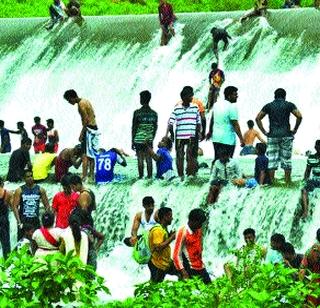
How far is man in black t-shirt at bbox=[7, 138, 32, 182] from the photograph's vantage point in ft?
64.1

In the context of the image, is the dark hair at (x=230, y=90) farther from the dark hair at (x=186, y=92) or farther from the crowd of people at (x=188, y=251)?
the crowd of people at (x=188, y=251)

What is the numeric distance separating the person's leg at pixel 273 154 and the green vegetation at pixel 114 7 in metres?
13.8

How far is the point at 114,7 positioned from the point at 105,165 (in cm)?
1397

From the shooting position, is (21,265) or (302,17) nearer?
(21,265)

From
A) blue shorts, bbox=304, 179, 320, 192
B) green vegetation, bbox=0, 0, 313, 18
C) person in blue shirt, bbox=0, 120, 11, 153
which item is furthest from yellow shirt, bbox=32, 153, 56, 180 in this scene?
green vegetation, bbox=0, 0, 313, 18

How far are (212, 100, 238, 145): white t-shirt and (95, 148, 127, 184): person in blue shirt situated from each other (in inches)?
68.2

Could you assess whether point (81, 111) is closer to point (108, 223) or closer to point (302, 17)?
point (108, 223)

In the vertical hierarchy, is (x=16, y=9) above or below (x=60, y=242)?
above

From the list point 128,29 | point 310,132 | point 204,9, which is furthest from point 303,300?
point 204,9

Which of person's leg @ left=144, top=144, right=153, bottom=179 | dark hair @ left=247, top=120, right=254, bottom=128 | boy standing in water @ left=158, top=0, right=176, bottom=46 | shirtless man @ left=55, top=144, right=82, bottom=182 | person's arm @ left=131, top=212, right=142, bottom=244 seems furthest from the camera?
boy standing in water @ left=158, top=0, right=176, bottom=46

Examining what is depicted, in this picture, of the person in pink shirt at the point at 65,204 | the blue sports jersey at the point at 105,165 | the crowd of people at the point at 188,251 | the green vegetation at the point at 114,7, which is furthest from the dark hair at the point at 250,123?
the green vegetation at the point at 114,7

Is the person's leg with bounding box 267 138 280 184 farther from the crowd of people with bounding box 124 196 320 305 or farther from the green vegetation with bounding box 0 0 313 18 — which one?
the green vegetation with bounding box 0 0 313 18

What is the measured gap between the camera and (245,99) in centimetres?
2436

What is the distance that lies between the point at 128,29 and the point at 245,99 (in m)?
4.11
